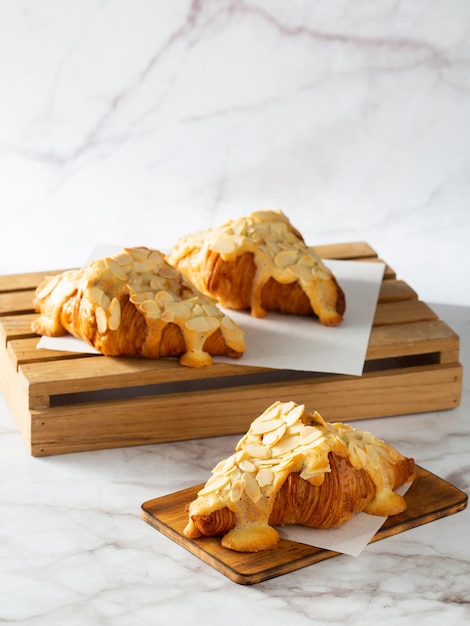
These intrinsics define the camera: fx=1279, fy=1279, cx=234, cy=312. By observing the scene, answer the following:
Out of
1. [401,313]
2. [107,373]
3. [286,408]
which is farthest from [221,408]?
[401,313]

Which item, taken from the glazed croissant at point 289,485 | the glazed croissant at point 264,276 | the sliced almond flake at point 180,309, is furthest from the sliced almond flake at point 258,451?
the glazed croissant at point 264,276

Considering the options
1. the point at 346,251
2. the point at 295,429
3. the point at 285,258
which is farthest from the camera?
the point at 346,251

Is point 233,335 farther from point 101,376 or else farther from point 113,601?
point 113,601

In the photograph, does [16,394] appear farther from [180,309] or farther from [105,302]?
[180,309]

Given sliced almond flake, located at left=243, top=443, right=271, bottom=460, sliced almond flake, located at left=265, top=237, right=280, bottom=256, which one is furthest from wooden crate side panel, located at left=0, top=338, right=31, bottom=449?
sliced almond flake, located at left=265, top=237, right=280, bottom=256

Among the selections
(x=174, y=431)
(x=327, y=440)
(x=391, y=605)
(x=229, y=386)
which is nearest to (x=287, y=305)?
(x=229, y=386)

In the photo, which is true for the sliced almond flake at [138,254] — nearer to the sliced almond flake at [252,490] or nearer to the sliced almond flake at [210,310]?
the sliced almond flake at [210,310]

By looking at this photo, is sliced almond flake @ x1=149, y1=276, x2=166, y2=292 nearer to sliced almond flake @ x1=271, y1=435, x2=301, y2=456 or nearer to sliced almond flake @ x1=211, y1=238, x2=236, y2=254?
sliced almond flake @ x1=211, y1=238, x2=236, y2=254

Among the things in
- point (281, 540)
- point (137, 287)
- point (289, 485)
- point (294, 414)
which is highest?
point (137, 287)
